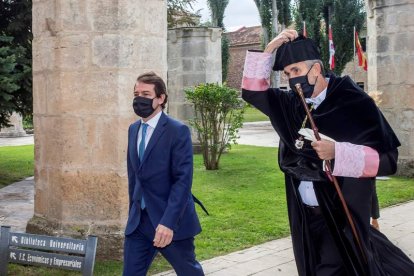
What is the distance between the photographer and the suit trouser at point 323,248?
3.19 metres

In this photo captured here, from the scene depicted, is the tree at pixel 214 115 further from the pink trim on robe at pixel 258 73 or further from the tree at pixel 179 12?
the pink trim on robe at pixel 258 73

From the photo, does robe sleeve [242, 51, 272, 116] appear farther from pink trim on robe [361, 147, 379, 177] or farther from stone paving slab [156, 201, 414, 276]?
stone paving slab [156, 201, 414, 276]

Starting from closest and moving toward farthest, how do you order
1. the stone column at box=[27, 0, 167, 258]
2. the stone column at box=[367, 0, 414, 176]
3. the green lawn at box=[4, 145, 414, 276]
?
the stone column at box=[27, 0, 167, 258] < the green lawn at box=[4, 145, 414, 276] < the stone column at box=[367, 0, 414, 176]

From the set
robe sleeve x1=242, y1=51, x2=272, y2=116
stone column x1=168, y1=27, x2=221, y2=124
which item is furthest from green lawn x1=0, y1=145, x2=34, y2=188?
robe sleeve x1=242, y1=51, x2=272, y2=116

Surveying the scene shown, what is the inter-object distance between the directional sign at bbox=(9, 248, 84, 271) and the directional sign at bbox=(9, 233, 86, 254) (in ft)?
0.17

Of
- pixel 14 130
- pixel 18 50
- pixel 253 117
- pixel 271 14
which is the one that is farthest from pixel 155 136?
pixel 253 117

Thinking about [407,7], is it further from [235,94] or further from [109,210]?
[109,210]

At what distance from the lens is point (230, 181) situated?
10.9 metres

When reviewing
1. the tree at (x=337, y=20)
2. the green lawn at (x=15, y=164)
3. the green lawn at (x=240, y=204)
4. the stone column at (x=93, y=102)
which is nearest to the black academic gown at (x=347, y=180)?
the green lawn at (x=240, y=204)

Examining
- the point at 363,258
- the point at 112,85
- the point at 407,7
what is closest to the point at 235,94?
the point at 407,7

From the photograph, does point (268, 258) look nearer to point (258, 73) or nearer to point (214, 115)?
point (258, 73)

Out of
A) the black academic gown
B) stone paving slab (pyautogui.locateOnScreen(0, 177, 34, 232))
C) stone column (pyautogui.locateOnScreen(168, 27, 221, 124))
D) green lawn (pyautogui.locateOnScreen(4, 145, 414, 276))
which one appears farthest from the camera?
stone column (pyautogui.locateOnScreen(168, 27, 221, 124))

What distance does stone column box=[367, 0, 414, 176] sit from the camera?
36.4 feet

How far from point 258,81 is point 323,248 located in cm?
108
